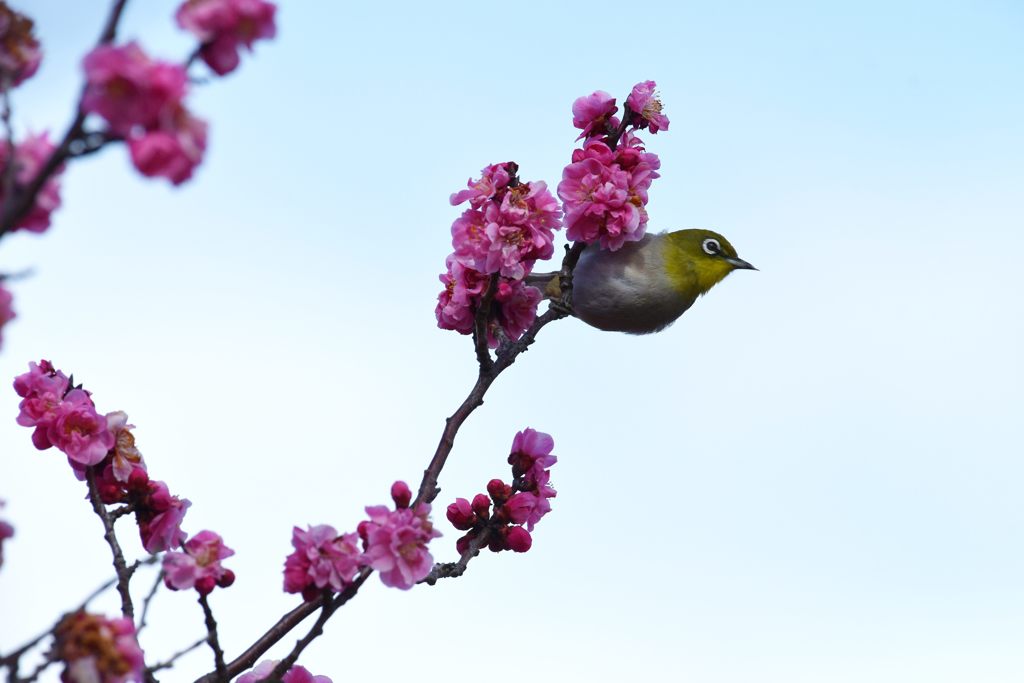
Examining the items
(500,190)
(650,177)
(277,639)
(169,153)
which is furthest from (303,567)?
(650,177)

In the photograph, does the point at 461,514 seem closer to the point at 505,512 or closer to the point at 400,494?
the point at 505,512

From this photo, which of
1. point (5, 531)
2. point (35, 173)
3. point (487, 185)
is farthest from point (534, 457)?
point (35, 173)

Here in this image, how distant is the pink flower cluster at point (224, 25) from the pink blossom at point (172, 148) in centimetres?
22

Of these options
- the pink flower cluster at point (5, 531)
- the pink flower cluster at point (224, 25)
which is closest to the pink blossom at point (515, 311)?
the pink flower cluster at point (5, 531)

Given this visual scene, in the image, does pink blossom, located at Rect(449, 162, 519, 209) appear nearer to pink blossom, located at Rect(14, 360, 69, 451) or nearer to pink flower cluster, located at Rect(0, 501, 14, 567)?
pink blossom, located at Rect(14, 360, 69, 451)

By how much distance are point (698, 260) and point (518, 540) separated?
288 cm

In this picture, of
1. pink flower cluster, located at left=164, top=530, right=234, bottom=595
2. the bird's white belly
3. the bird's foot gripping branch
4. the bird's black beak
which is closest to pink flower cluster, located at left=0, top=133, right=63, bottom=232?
the bird's foot gripping branch

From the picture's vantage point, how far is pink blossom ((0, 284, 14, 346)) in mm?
2463

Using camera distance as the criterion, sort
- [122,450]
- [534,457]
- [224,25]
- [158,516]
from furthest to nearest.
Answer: [534,457] < [122,450] < [158,516] < [224,25]

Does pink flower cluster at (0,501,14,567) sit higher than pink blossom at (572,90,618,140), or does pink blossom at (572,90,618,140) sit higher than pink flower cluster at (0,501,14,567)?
pink blossom at (572,90,618,140)

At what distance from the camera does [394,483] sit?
11.2 feet

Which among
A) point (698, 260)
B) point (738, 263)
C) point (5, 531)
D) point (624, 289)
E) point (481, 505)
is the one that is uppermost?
point (738, 263)

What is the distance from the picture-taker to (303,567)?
3205mm

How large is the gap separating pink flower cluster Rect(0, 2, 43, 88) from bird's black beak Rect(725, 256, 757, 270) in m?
4.72
